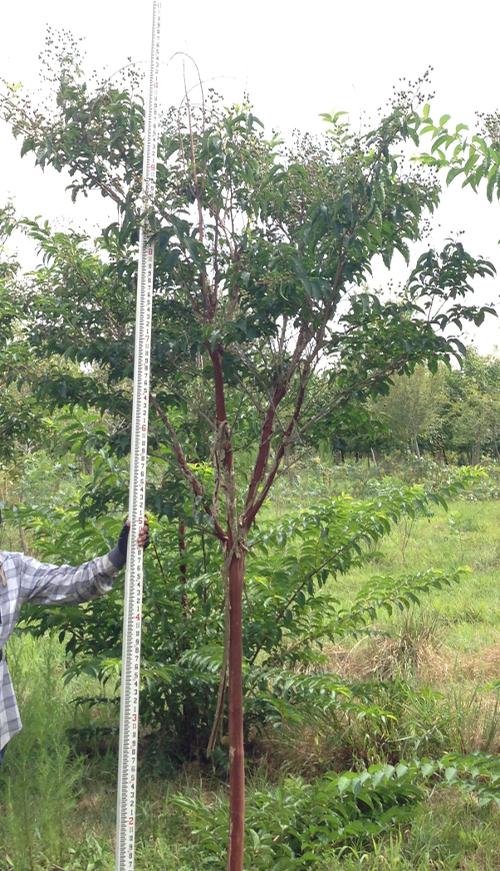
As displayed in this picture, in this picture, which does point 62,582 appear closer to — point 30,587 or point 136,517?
point 30,587

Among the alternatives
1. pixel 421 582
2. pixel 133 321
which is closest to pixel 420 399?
pixel 421 582

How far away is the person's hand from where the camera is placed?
3154 mm

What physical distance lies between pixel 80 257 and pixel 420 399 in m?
17.2

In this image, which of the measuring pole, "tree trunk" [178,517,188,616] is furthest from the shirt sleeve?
"tree trunk" [178,517,188,616]

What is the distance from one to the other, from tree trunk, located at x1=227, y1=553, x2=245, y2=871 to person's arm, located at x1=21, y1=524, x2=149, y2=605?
495 millimetres

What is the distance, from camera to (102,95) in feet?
12.1

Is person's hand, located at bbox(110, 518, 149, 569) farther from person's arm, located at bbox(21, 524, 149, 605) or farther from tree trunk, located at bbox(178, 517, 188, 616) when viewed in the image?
tree trunk, located at bbox(178, 517, 188, 616)

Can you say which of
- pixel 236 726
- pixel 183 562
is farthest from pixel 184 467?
pixel 183 562

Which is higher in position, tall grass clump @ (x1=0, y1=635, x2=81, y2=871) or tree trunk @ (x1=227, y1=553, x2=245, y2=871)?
tree trunk @ (x1=227, y1=553, x2=245, y2=871)

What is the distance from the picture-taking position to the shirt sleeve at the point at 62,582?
3559 millimetres

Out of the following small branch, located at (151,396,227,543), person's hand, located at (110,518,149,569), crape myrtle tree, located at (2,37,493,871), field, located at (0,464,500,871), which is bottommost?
field, located at (0,464,500,871)

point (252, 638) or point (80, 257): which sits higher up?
point (80, 257)

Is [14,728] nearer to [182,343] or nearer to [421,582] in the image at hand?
[182,343]

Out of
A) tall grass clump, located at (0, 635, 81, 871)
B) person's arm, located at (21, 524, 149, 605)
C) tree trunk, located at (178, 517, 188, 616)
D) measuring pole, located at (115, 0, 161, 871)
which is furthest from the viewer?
tree trunk, located at (178, 517, 188, 616)
